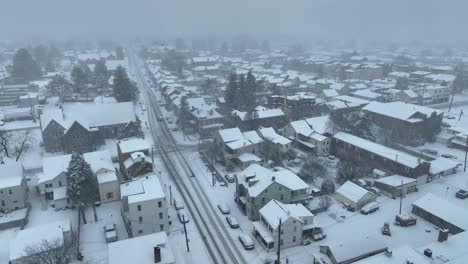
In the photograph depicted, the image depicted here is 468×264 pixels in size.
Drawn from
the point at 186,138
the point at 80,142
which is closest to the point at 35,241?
the point at 80,142

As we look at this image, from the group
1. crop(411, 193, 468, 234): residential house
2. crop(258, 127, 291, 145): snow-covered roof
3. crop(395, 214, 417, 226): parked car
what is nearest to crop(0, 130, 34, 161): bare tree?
crop(258, 127, 291, 145): snow-covered roof

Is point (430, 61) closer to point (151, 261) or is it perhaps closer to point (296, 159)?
point (296, 159)

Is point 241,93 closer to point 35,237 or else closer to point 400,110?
point 400,110

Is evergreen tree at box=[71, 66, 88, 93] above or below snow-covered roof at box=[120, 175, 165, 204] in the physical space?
above

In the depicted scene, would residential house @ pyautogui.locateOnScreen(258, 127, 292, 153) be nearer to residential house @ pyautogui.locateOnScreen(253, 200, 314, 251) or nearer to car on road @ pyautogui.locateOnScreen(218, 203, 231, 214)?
car on road @ pyautogui.locateOnScreen(218, 203, 231, 214)

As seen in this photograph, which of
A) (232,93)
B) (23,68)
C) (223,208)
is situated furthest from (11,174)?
(23,68)

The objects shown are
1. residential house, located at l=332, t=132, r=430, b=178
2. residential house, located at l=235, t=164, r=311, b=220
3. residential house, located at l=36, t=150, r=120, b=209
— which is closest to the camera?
residential house, located at l=235, t=164, r=311, b=220
